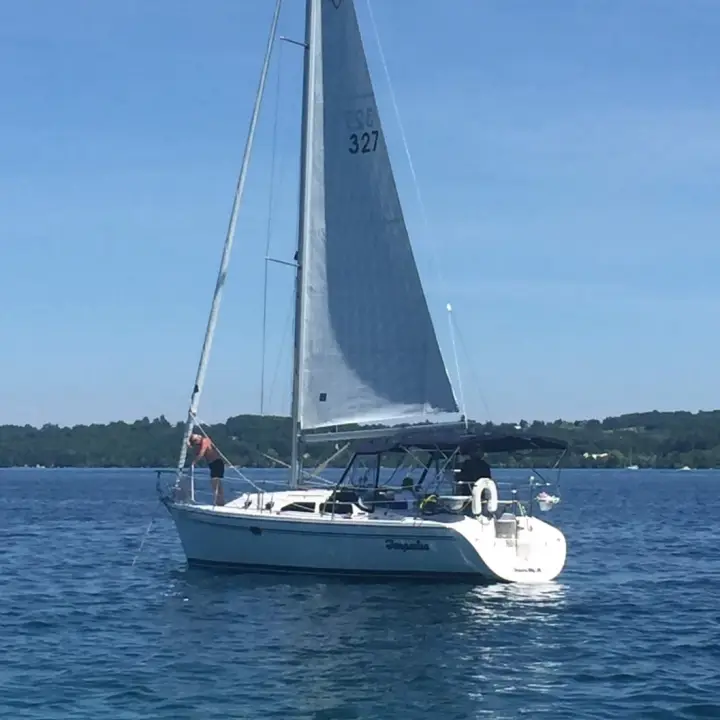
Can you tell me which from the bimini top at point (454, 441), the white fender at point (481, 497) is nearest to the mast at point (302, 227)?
the bimini top at point (454, 441)

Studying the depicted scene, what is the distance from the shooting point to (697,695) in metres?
18.6

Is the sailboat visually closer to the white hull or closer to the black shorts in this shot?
the white hull

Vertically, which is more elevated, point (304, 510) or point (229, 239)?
point (229, 239)

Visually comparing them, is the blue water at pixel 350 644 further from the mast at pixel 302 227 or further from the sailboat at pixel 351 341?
the mast at pixel 302 227

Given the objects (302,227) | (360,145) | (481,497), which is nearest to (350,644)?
(481,497)

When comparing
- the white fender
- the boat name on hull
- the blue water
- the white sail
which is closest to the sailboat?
the white sail

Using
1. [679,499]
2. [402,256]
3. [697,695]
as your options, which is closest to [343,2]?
[402,256]

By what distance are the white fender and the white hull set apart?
25cm

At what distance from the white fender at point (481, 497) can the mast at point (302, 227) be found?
4.89m

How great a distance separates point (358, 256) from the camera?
32.5 m

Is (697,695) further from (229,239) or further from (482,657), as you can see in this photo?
(229,239)

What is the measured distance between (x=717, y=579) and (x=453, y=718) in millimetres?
17603

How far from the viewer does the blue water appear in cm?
1788

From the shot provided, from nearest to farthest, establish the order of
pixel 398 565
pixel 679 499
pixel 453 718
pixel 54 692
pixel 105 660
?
pixel 453 718, pixel 54 692, pixel 105 660, pixel 398 565, pixel 679 499
